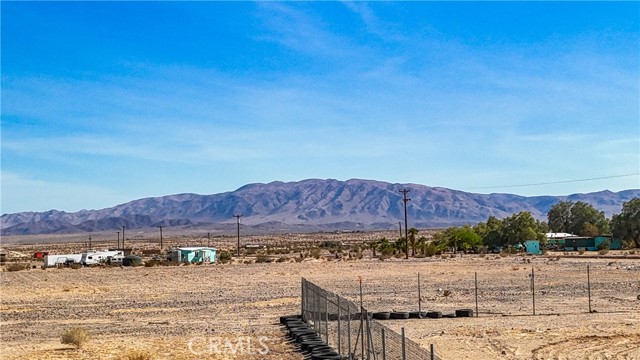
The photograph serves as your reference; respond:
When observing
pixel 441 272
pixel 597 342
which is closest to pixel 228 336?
pixel 597 342

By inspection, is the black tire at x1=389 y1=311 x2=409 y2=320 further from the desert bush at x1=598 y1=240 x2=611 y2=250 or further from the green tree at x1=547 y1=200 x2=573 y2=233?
the green tree at x1=547 y1=200 x2=573 y2=233

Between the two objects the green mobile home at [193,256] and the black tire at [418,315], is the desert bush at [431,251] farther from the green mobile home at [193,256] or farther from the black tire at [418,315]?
the black tire at [418,315]

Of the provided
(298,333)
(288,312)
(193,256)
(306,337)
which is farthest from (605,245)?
(306,337)

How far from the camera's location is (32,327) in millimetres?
29766

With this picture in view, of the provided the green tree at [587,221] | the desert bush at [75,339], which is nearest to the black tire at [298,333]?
the desert bush at [75,339]

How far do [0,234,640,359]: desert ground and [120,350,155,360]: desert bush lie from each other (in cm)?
25

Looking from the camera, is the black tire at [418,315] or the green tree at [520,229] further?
A: the green tree at [520,229]

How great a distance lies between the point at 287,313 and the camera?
32156mm

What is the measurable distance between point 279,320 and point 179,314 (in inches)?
225

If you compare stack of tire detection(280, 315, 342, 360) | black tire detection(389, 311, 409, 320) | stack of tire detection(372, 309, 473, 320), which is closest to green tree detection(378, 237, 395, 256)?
stack of tire detection(372, 309, 473, 320)

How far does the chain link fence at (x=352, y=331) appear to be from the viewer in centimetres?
1499

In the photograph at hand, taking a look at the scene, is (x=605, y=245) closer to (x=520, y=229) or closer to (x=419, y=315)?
(x=520, y=229)

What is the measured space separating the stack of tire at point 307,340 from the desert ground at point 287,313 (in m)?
0.45

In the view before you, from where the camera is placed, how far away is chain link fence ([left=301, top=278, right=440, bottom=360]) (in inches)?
590
